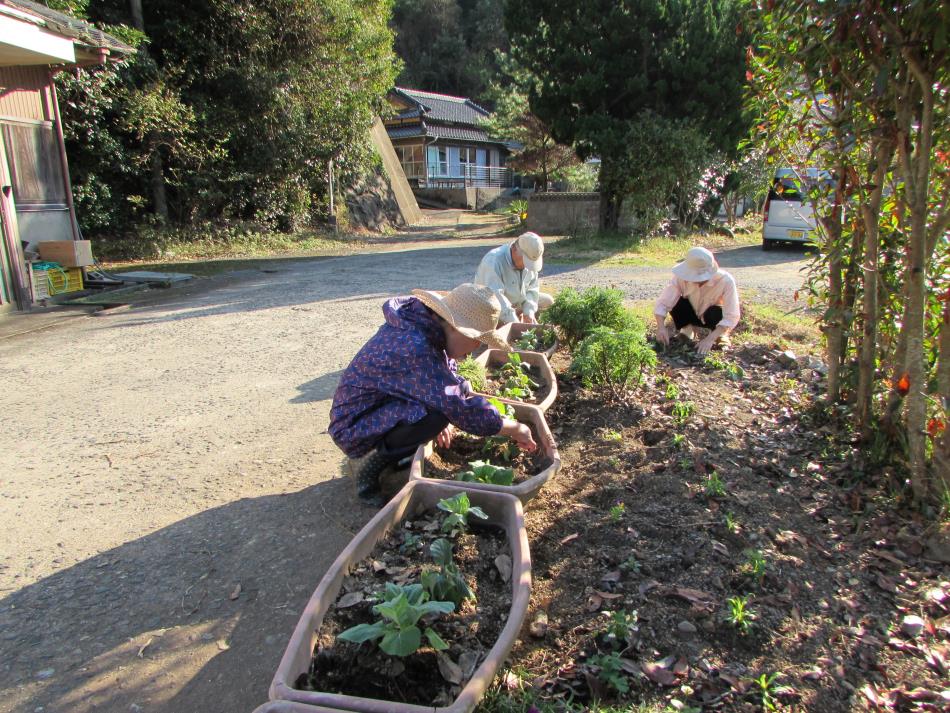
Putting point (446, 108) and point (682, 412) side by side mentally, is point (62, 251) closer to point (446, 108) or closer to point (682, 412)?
point (682, 412)

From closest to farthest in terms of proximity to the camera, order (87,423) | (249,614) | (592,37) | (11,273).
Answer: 1. (249,614)
2. (87,423)
3. (11,273)
4. (592,37)

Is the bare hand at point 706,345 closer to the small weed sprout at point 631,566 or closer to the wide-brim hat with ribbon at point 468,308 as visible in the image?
the wide-brim hat with ribbon at point 468,308

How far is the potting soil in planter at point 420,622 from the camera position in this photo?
1763mm

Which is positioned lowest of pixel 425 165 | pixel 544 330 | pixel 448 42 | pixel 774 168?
pixel 544 330

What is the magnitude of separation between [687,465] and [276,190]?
50.7ft

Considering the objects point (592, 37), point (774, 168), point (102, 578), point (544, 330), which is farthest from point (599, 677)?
point (592, 37)

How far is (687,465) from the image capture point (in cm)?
312

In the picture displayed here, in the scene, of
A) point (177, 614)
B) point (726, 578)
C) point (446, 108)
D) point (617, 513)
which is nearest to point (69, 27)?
point (177, 614)

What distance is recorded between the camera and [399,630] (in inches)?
68.9

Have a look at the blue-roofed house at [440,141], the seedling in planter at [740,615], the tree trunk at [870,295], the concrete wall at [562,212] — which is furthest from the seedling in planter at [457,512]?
the blue-roofed house at [440,141]

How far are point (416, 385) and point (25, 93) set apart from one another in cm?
867

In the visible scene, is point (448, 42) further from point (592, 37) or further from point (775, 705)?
point (775, 705)

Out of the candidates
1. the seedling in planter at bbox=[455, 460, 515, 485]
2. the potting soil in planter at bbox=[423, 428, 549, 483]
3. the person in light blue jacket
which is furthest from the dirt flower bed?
the person in light blue jacket

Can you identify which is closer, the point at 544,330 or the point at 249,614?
the point at 249,614
